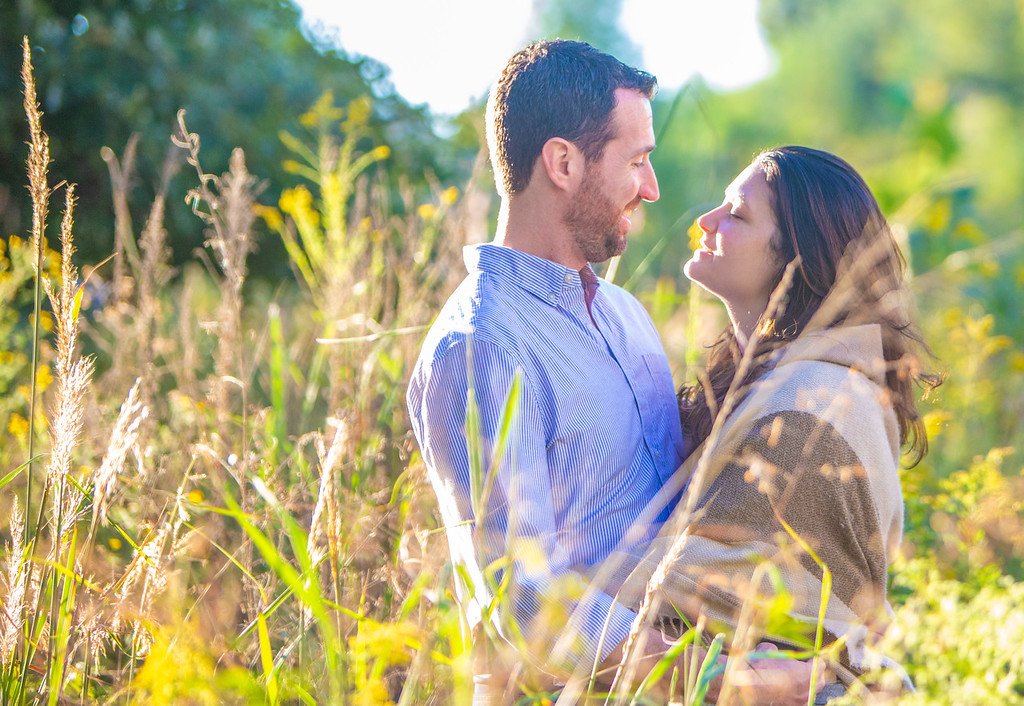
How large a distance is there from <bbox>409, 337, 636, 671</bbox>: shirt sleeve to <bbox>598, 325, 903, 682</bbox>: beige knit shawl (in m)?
0.11

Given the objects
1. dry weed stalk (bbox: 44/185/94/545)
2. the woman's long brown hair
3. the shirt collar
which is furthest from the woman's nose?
dry weed stalk (bbox: 44/185/94/545)

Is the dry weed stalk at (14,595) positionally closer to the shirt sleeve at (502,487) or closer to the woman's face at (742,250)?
the shirt sleeve at (502,487)

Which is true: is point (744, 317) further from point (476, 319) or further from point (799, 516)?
point (476, 319)

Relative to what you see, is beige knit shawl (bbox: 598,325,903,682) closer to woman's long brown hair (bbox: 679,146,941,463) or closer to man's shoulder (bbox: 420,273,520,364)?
woman's long brown hair (bbox: 679,146,941,463)

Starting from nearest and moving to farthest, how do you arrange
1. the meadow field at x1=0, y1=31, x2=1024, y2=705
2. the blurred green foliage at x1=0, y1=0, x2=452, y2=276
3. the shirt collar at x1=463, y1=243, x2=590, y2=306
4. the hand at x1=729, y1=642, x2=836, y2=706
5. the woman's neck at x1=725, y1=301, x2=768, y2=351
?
the meadow field at x1=0, y1=31, x2=1024, y2=705
the hand at x1=729, y1=642, x2=836, y2=706
the shirt collar at x1=463, y1=243, x2=590, y2=306
the woman's neck at x1=725, y1=301, x2=768, y2=351
the blurred green foliage at x1=0, y1=0, x2=452, y2=276

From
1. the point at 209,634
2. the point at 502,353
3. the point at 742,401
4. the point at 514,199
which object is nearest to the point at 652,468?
the point at 742,401

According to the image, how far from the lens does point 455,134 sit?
5.42 m

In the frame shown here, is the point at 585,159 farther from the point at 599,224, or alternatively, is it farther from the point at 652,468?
the point at 652,468

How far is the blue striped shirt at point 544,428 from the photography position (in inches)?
68.1

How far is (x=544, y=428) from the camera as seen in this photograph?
1.91 metres

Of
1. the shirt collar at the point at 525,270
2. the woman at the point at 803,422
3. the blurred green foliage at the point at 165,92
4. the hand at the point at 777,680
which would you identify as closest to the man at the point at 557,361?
the shirt collar at the point at 525,270

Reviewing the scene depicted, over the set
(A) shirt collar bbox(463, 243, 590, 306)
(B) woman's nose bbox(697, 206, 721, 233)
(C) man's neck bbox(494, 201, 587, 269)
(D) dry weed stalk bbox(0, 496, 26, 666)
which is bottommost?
(D) dry weed stalk bbox(0, 496, 26, 666)

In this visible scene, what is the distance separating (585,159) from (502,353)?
0.56 meters

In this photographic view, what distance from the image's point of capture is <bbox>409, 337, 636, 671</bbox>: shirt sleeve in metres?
1.69
